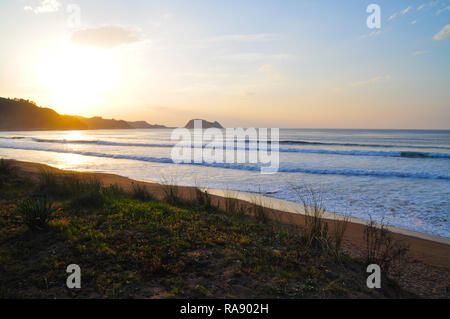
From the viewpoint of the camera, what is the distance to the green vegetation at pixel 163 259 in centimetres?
352

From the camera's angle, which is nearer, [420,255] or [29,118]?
[420,255]

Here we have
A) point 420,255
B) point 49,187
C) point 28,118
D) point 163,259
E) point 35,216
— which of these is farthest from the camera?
point 28,118

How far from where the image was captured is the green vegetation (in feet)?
11.5

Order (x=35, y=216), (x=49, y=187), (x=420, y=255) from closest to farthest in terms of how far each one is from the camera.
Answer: (x=35, y=216), (x=420, y=255), (x=49, y=187)

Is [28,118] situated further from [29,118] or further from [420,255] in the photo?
[420,255]

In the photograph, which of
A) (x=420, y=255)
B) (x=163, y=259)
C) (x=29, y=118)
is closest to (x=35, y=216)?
(x=163, y=259)

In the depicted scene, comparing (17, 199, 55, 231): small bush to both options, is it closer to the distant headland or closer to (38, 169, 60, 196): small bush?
(38, 169, 60, 196): small bush

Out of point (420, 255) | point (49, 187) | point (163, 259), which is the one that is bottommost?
point (420, 255)

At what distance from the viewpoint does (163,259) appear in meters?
4.21

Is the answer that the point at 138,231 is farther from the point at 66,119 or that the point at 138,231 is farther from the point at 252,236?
the point at 66,119

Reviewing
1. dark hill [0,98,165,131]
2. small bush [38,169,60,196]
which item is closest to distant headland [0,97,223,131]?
dark hill [0,98,165,131]

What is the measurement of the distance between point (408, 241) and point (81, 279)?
732 centimetres
